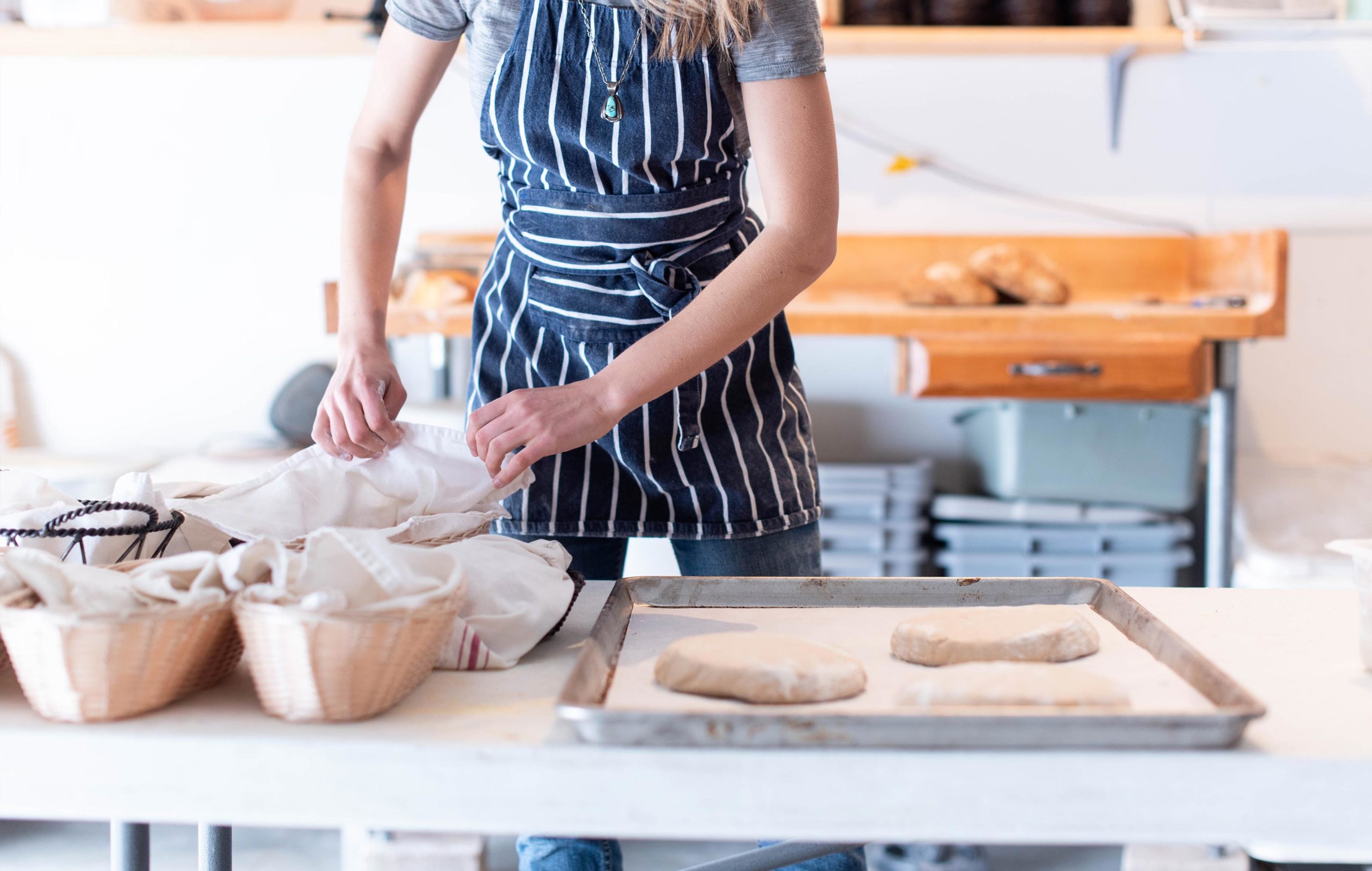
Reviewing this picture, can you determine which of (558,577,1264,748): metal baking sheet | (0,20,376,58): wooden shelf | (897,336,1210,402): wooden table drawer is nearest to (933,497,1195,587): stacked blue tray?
(897,336,1210,402): wooden table drawer

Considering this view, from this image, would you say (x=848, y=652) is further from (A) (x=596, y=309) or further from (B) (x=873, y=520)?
(B) (x=873, y=520)

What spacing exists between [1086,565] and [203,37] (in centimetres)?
200

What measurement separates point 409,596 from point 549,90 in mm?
547

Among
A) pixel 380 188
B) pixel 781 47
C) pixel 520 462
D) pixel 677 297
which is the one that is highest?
pixel 781 47

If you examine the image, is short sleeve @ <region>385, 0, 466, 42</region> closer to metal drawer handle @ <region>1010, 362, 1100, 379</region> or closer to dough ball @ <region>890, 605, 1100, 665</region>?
dough ball @ <region>890, 605, 1100, 665</region>

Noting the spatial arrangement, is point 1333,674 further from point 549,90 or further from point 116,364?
point 116,364

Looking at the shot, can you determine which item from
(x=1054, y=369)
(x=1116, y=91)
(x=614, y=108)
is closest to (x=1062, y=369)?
(x=1054, y=369)

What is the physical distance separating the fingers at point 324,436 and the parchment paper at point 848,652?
26 centimetres

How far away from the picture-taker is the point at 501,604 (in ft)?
2.38

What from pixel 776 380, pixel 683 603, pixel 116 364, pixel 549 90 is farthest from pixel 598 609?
pixel 116 364

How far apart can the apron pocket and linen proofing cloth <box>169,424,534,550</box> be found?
8.1 inches

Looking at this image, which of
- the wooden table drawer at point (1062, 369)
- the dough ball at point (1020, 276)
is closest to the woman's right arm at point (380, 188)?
the wooden table drawer at point (1062, 369)

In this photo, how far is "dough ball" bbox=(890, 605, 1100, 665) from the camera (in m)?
0.71

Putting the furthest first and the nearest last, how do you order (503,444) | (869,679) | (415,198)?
(415,198) < (503,444) < (869,679)
